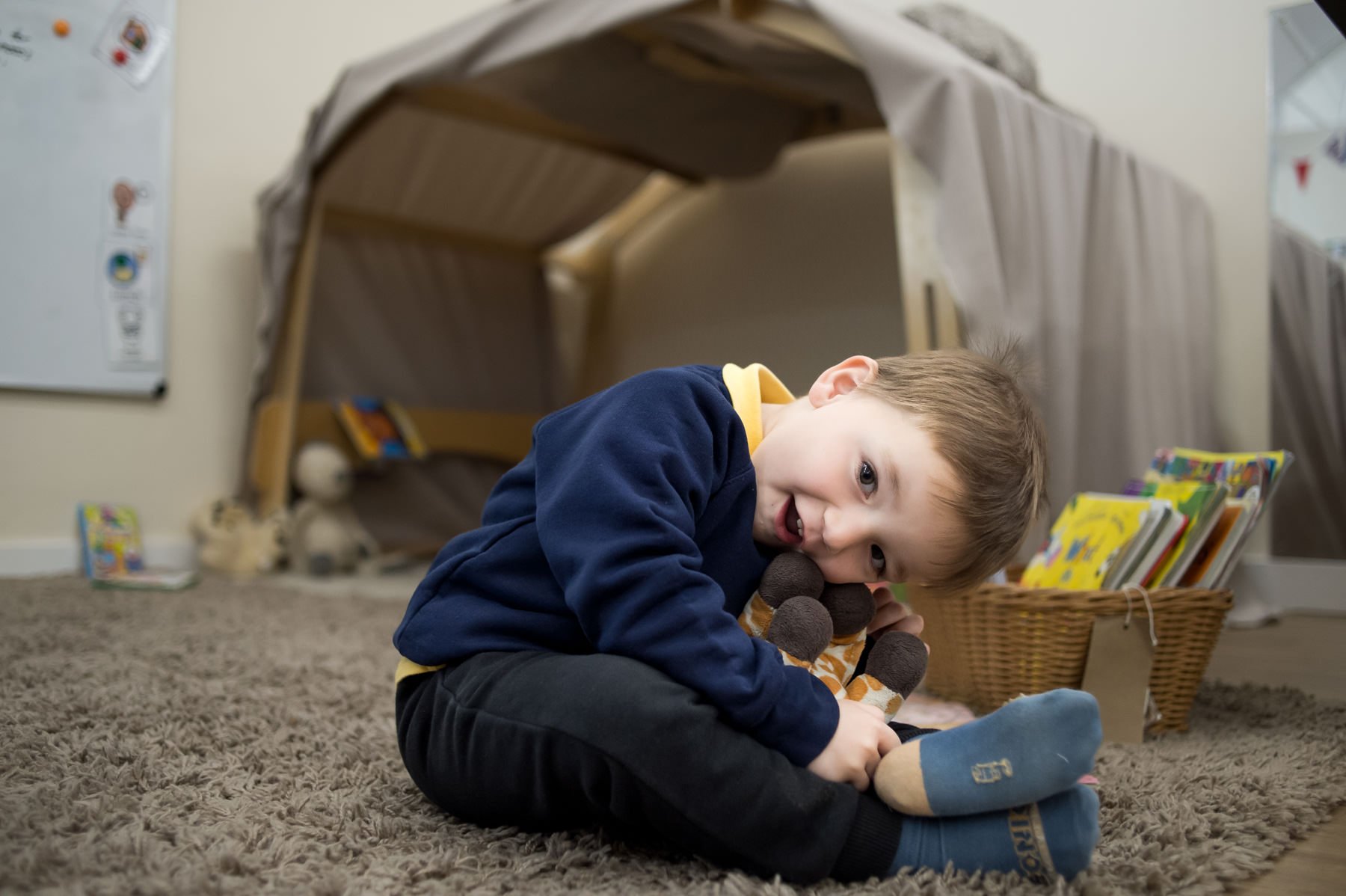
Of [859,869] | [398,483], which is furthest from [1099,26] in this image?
[859,869]

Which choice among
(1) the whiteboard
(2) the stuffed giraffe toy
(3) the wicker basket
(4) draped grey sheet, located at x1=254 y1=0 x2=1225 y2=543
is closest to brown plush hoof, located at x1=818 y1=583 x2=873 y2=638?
(2) the stuffed giraffe toy

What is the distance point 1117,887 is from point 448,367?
2.80m

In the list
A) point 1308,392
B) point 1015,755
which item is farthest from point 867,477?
point 1308,392

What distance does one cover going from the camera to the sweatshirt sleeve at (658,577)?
0.66 meters

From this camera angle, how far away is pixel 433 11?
10.7ft

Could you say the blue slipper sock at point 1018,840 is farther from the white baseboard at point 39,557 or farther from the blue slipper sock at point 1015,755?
the white baseboard at point 39,557

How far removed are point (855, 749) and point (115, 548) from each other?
7.41 feet

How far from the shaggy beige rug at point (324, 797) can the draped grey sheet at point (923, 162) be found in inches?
27.4

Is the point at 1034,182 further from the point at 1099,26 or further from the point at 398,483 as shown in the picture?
the point at 398,483

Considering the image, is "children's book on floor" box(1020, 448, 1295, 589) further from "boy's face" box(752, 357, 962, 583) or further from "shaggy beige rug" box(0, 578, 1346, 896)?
"boy's face" box(752, 357, 962, 583)

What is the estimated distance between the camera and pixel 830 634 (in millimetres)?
774

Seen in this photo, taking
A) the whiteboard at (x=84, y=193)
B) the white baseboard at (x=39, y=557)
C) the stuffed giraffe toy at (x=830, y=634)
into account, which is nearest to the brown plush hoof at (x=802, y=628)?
the stuffed giraffe toy at (x=830, y=634)

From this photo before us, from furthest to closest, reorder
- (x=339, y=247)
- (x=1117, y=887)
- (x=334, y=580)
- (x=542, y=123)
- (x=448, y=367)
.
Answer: (x=448, y=367) → (x=339, y=247) → (x=542, y=123) → (x=334, y=580) → (x=1117, y=887)

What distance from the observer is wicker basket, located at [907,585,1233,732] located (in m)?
1.14
